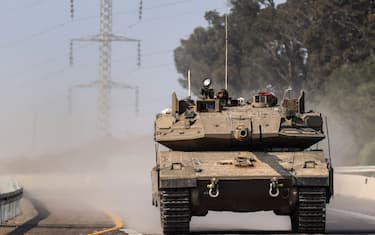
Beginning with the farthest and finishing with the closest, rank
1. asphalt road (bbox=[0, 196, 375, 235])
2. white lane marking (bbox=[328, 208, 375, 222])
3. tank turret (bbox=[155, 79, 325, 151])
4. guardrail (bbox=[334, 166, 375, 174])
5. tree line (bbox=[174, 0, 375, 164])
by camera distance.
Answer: tree line (bbox=[174, 0, 375, 164]), guardrail (bbox=[334, 166, 375, 174]), white lane marking (bbox=[328, 208, 375, 222]), asphalt road (bbox=[0, 196, 375, 235]), tank turret (bbox=[155, 79, 325, 151])

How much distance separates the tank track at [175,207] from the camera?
72.6ft

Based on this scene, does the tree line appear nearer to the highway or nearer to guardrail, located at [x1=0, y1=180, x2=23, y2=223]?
the highway

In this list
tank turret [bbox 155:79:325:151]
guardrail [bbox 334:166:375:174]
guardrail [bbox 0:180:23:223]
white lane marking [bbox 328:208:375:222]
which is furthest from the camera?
guardrail [bbox 334:166:375:174]

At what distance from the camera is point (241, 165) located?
2262 cm

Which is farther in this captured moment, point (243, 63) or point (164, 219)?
point (243, 63)

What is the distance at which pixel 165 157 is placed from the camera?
23125 millimetres

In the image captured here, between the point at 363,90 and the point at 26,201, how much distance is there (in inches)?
1171

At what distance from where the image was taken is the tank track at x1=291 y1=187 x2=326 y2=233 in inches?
875

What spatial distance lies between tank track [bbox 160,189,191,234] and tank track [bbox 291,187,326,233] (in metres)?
2.30

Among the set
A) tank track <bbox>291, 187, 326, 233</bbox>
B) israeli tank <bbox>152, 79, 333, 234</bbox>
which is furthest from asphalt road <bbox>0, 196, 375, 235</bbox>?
israeli tank <bbox>152, 79, 333, 234</bbox>

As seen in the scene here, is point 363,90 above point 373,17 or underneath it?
underneath

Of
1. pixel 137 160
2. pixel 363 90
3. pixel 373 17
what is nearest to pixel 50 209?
pixel 137 160

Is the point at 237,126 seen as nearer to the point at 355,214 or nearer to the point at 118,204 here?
the point at 355,214

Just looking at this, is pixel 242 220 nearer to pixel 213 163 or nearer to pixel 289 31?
pixel 213 163
